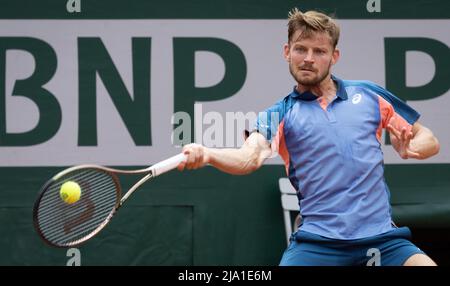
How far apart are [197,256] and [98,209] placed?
2.02 metres

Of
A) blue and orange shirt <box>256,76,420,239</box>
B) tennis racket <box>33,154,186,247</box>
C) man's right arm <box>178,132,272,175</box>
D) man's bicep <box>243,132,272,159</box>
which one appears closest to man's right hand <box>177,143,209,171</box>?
man's right arm <box>178,132,272,175</box>

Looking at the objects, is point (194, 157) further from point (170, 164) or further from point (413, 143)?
point (413, 143)

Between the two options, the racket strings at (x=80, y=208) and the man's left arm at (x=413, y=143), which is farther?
the man's left arm at (x=413, y=143)

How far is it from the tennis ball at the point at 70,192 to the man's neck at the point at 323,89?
3.34 feet

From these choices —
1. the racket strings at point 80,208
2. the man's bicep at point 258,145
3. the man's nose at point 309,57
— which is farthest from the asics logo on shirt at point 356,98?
the racket strings at point 80,208

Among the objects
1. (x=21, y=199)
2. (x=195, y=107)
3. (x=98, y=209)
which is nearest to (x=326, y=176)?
(x=98, y=209)

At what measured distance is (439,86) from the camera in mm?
6105

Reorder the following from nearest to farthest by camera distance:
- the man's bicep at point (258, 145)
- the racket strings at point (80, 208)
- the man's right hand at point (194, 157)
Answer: the man's right hand at point (194, 157)
the racket strings at point (80, 208)
the man's bicep at point (258, 145)

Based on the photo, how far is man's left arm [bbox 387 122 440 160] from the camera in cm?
399

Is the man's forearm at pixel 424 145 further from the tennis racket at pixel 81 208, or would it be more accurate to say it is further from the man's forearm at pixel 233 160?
the tennis racket at pixel 81 208

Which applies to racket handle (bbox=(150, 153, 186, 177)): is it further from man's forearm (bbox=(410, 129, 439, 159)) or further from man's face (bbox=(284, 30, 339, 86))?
man's forearm (bbox=(410, 129, 439, 159))

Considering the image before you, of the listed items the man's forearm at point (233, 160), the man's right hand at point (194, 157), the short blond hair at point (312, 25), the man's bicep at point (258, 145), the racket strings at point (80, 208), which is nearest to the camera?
the man's right hand at point (194, 157)

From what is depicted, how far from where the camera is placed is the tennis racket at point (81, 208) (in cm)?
383

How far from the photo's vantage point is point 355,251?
159 inches
